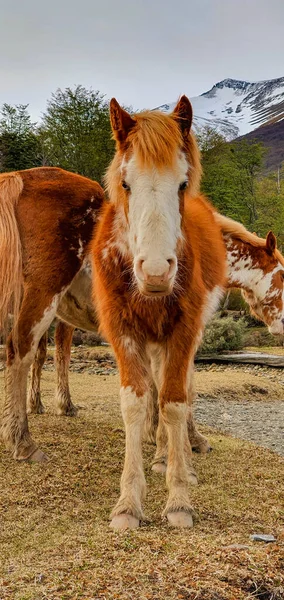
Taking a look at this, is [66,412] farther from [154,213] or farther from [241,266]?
[154,213]

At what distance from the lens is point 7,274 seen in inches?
158

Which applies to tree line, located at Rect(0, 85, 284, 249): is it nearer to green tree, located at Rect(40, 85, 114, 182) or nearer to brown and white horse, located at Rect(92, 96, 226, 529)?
green tree, located at Rect(40, 85, 114, 182)

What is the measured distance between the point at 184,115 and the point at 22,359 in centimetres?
213

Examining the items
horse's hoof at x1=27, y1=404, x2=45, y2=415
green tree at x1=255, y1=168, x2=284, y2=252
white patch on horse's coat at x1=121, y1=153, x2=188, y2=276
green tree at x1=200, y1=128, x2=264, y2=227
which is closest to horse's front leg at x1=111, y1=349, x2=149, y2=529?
white patch on horse's coat at x1=121, y1=153, x2=188, y2=276

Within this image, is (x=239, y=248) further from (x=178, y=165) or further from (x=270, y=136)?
(x=270, y=136)

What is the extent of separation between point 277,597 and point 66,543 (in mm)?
993

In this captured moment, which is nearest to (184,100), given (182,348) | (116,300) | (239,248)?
(116,300)

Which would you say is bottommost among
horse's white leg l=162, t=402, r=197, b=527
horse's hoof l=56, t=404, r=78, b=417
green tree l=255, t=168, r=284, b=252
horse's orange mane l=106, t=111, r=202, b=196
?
horse's hoof l=56, t=404, r=78, b=417

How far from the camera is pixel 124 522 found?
2.75 meters

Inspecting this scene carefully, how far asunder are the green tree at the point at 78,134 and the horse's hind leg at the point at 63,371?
805 inches

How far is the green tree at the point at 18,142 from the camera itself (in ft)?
87.4

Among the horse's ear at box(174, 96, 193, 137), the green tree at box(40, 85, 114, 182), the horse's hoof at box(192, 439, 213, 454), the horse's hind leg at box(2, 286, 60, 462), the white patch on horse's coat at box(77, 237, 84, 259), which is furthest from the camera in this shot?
the green tree at box(40, 85, 114, 182)

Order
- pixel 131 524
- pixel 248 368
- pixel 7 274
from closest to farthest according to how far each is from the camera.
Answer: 1. pixel 131 524
2. pixel 7 274
3. pixel 248 368

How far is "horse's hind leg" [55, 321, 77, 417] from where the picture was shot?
5.89 metres
